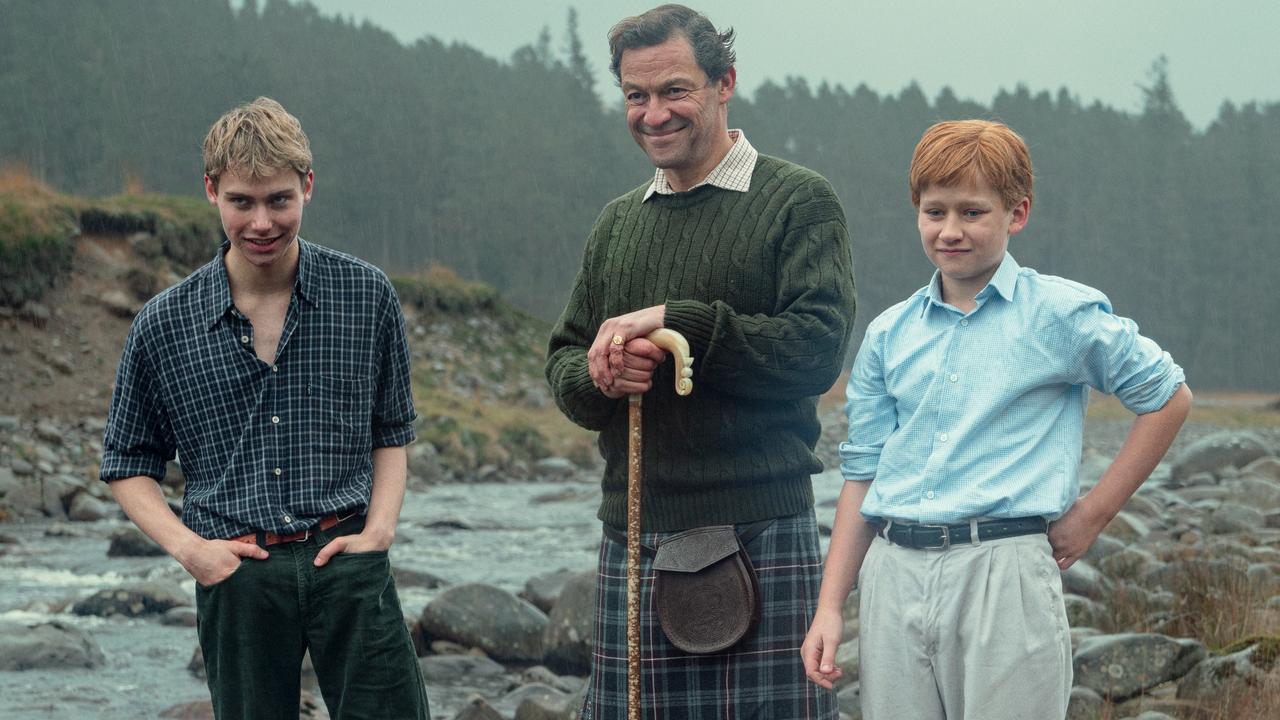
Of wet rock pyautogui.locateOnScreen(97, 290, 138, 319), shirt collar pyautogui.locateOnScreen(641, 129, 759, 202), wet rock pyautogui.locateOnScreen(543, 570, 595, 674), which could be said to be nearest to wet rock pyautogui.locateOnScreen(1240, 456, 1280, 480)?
wet rock pyautogui.locateOnScreen(543, 570, 595, 674)

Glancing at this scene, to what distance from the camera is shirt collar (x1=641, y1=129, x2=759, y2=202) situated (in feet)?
10.1

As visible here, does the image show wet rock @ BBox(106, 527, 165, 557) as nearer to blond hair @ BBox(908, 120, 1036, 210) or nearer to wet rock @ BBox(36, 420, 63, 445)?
wet rock @ BBox(36, 420, 63, 445)

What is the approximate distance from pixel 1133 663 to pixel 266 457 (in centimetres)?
361

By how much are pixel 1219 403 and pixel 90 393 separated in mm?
49656

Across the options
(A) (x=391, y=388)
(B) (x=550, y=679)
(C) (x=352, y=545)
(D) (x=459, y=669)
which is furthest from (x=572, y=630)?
(C) (x=352, y=545)

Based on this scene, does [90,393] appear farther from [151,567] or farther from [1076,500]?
[1076,500]

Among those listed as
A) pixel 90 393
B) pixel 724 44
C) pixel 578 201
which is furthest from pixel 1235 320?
pixel 724 44

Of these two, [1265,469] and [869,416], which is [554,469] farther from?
[869,416]

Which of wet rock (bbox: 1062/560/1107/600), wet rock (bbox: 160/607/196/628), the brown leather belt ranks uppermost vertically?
the brown leather belt

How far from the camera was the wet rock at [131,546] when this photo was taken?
1108cm

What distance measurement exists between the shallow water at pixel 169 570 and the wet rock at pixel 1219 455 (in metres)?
5.17

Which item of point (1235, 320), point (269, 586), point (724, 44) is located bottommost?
point (269, 586)

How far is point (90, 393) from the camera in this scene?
17.6 m

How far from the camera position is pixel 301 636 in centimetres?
293
